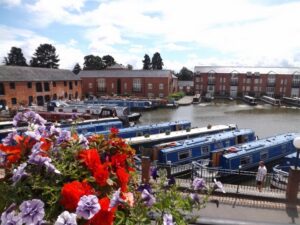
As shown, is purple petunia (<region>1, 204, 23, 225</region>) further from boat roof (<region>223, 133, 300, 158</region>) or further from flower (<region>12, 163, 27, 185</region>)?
boat roof (<region>223, 133, 300, 158</region>)

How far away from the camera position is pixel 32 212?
1726mm

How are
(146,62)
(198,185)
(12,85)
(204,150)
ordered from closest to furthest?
(198,185) < (204,150) < (12,85) < (146,62)

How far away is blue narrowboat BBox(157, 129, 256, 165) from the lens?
15508 mm

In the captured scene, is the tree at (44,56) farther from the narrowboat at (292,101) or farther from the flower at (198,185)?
the flower at (198,185)

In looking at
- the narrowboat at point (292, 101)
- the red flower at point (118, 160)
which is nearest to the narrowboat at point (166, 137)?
the red flower at point (118, 160)

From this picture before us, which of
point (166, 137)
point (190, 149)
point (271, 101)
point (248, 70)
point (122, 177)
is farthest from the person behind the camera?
point (248, 70)

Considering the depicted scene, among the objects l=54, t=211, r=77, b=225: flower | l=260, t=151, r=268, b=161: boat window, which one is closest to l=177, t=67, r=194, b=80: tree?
l=260, t=151, r=268, b=161: boat window

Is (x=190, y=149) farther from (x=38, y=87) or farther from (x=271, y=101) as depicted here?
(x=271, y=101)

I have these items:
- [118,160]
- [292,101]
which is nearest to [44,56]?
[292,101]

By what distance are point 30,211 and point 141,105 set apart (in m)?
44.5

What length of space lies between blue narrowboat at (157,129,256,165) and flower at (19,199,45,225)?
42.5ft

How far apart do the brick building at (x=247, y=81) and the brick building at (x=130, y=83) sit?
1204 cm

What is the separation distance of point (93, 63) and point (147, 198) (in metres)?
91.3

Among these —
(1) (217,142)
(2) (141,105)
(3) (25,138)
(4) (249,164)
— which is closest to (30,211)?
(3) (25,138)
